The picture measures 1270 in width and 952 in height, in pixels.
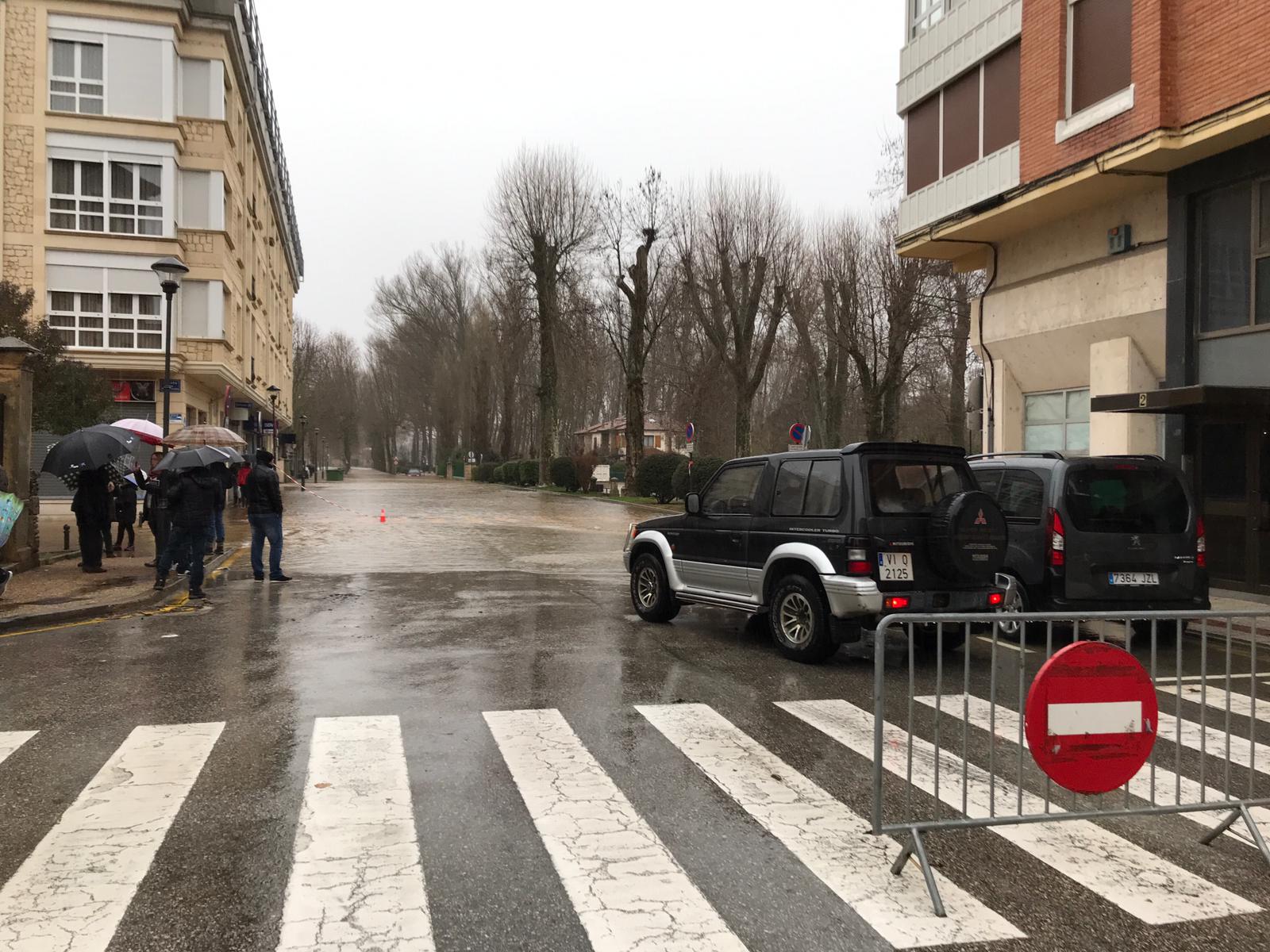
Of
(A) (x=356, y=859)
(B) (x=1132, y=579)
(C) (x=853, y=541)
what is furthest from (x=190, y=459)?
(B) (x=1132, y=579)

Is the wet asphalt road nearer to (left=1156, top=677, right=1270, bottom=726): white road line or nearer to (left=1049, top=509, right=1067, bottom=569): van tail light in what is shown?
(left=1156, top=677, right=1270, bottom=726): white road line

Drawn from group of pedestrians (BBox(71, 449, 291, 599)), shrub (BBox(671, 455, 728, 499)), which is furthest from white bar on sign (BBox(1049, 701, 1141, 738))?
shrub (BBox(671, 455, 728, 499))

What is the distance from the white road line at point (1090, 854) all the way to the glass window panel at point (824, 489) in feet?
8.53

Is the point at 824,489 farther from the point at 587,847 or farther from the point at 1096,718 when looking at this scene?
the point at 587,847

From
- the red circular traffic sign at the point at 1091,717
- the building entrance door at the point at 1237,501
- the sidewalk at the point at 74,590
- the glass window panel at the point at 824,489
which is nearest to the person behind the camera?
the red circular traffic sign at the point at 1091,717

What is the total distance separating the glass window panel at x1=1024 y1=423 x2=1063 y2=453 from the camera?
17.5 m

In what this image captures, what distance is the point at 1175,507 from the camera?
9.27 meters

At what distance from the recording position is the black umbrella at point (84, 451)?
42.9ft

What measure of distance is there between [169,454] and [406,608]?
3.79m

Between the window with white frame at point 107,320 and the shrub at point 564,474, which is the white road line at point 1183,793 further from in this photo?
the shrub at point 564,474

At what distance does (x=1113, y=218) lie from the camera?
15461 millimetres

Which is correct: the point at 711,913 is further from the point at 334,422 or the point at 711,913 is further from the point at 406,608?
the point at 334,422

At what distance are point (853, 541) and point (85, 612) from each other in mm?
8153

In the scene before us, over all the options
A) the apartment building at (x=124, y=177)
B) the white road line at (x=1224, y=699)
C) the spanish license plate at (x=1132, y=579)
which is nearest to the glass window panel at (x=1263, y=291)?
the spanish license plate at (x=1132, y=579)
